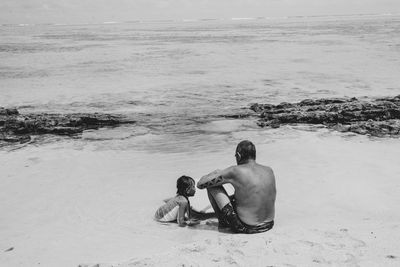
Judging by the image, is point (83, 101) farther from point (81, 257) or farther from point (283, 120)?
point (81, 257)

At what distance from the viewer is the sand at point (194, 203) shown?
4.20 meters

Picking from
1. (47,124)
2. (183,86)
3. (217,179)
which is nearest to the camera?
(217,179)

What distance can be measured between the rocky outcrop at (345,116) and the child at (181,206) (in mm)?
5177

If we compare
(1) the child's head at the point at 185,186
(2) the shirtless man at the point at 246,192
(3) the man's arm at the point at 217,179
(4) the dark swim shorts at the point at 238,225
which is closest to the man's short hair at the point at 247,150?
(2) the shirtless man at the point at 246,192

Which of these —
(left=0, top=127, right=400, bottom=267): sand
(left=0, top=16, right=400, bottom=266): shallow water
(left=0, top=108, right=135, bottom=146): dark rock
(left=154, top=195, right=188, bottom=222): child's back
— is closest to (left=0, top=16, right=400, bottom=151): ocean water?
(left=0, top=16, right=400, bottom=266): shallow water

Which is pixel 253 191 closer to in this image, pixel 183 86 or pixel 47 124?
pixel 47 124

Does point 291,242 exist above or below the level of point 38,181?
above

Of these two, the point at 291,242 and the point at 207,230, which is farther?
the point at 207,230

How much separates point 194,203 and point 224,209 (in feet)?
3.77

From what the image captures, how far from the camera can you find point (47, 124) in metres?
10.3

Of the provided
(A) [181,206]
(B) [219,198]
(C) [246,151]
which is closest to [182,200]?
(A) [181,206]

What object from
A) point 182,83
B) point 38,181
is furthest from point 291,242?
point 182,83

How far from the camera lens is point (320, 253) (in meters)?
4.09

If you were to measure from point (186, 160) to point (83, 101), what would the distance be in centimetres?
727
